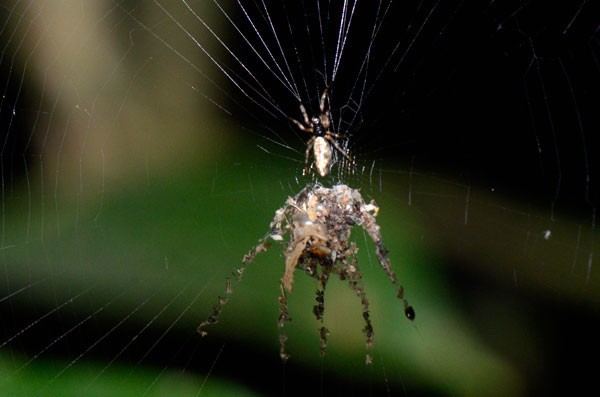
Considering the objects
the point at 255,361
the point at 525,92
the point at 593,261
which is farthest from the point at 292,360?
the point at 525,92

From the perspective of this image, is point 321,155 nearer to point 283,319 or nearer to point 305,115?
point 305,115

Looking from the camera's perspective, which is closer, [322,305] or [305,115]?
[322,305]

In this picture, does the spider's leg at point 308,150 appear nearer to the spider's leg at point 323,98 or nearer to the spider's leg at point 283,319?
the spider's leg at point 323,98

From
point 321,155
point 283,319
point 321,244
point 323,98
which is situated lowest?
point 283,319

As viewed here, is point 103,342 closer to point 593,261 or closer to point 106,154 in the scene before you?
point 106,154

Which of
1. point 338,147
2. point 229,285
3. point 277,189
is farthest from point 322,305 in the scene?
point 338,147

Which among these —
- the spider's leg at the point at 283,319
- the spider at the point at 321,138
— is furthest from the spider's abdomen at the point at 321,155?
the spider's leg at the point at 283,319

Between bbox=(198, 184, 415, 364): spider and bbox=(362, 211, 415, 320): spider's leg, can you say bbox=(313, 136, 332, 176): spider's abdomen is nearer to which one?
bbox=(198, 184, 415, 364): spider
